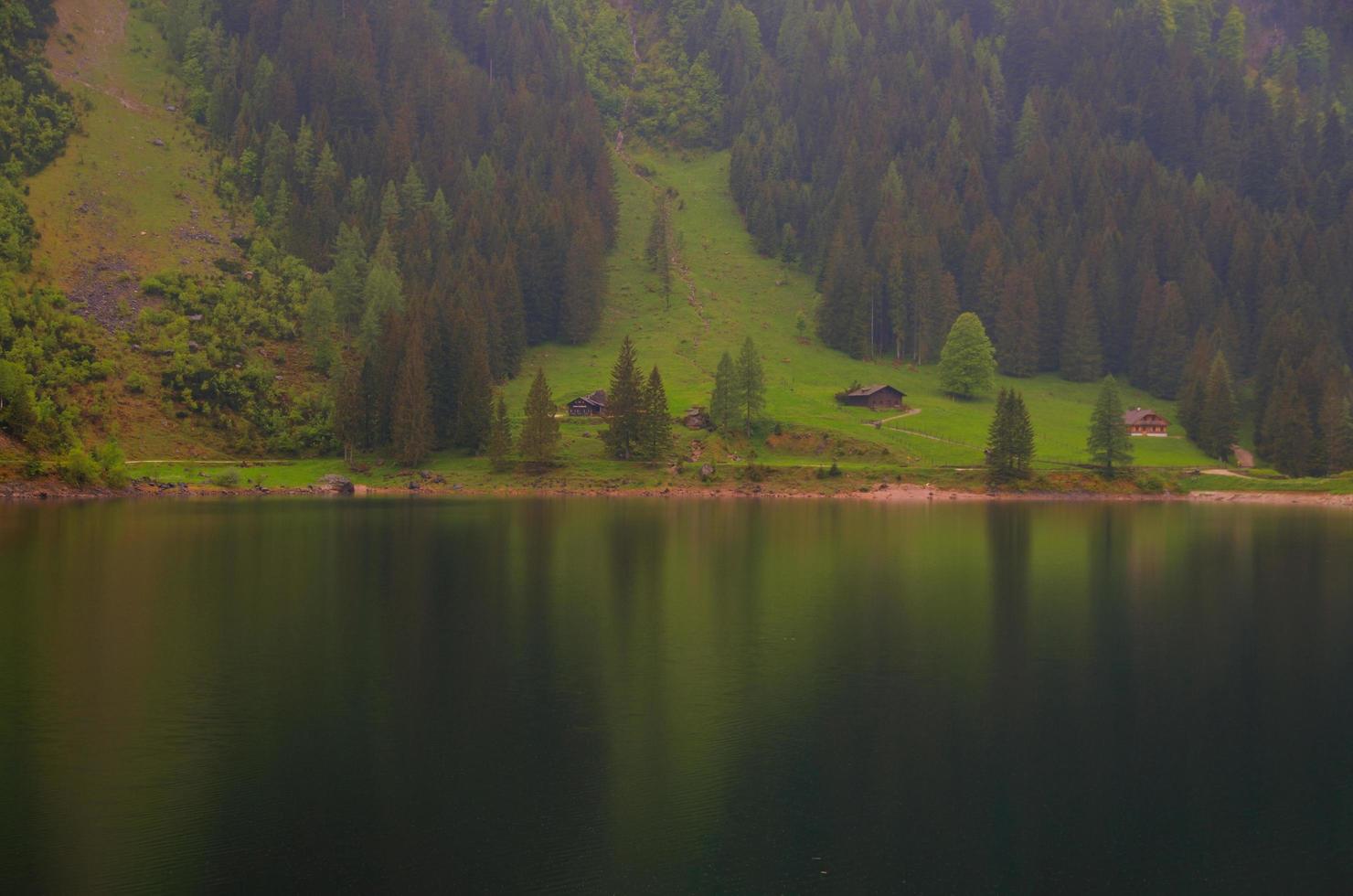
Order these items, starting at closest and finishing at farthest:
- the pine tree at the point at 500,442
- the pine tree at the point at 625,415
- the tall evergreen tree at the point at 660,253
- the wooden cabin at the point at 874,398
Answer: the pine tree at the point at 500,442 → the pine tree at the point at 625,415 → the wooden cabin at the point at 874,398 → the tall evergreen tree at the point at 660,253

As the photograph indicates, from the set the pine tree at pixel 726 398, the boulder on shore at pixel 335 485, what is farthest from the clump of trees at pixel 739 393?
the boulder on shore at pixel 335 485

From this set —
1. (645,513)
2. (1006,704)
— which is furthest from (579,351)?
(1006,704)

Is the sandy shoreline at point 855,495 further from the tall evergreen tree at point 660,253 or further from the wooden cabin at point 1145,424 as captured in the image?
the tall evergreen tree at point 660,253

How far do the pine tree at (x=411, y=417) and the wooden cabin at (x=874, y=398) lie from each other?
182 feet

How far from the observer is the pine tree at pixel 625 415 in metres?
127

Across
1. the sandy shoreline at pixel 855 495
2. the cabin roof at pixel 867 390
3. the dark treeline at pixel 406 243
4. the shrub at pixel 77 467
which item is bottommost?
the sandy shoreline at pixel 855 495

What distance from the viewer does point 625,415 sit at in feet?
419

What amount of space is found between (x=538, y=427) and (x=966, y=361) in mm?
67228

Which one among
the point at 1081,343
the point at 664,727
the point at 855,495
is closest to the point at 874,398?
the point at 855,495

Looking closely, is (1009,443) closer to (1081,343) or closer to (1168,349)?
(1081,343)

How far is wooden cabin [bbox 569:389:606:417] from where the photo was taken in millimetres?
143000

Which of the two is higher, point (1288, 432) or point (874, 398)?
Result: point (874, 398)

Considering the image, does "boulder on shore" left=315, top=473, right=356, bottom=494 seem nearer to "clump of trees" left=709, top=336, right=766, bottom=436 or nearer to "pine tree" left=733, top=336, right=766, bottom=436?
"clump of trees" left=709, top=336, right=766, bottom=436

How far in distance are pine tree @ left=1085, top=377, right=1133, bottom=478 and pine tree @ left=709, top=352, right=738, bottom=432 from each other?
41.1m
